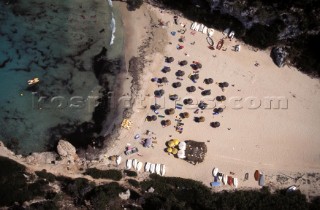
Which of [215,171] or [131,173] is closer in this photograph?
[215,171]

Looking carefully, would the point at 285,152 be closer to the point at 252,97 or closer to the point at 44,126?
the point at 252,97

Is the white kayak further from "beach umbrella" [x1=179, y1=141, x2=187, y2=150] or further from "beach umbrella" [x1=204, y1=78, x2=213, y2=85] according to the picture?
"beach umbrella" [x1=179, y1=141, x2=187, y2=150]

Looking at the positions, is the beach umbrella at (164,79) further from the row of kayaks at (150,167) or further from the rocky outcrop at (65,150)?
the rocky outcrop at (65,150)

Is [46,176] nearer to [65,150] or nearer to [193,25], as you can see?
[65,150]

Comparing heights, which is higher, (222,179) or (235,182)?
(222,179)

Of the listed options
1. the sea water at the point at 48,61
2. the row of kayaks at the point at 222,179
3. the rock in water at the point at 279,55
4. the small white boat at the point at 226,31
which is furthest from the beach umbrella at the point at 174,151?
the rock in water at the point at 279,55

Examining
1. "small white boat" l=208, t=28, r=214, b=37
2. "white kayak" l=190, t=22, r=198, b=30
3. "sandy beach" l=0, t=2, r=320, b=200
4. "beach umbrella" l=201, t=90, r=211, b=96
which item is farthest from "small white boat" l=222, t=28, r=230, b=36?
"beach umbrella" l=201, t=90, r=211, b=96

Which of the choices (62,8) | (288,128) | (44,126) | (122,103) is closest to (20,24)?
(62,8)

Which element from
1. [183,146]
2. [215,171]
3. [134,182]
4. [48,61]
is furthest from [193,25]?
[134,182]
